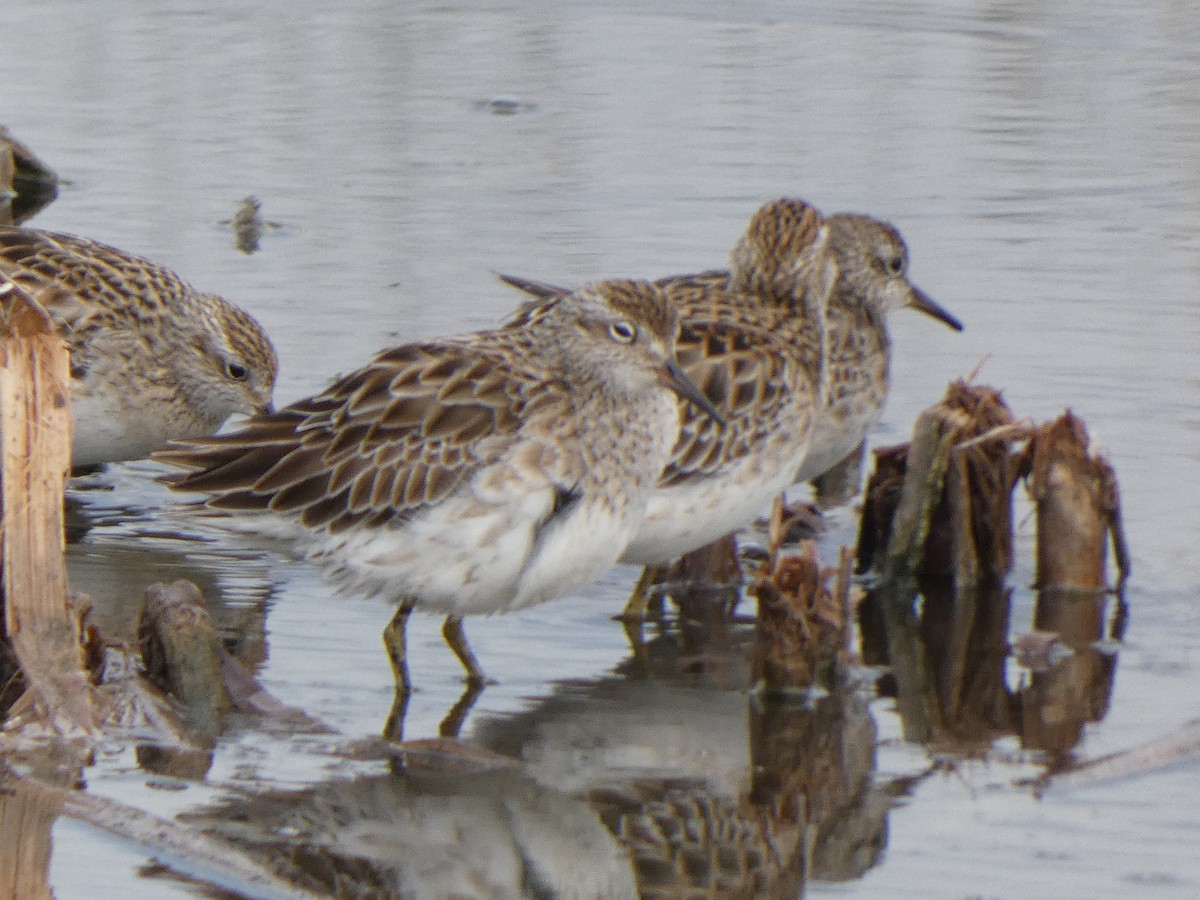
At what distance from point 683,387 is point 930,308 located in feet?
8.66

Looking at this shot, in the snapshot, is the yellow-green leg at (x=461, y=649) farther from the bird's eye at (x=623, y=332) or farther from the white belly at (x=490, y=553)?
the bird's eye at (x=623, y=332)

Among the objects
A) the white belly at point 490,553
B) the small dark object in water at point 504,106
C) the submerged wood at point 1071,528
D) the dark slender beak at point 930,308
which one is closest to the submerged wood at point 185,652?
the white belly at point 490,553

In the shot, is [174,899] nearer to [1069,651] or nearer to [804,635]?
[804,635]

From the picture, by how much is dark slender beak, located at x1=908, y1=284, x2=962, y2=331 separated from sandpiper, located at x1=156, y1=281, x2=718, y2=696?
2331mm

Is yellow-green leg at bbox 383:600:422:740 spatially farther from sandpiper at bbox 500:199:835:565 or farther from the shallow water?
sandpiper at bbox 500:199:835:565

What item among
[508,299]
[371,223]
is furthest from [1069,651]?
[371,223]

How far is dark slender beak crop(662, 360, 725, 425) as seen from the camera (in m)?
6.54

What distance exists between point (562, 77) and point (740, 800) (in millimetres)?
8720

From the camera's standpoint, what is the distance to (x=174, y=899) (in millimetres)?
4820

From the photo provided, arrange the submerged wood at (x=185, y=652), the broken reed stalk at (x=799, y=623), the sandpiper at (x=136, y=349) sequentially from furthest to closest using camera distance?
the sandpiper at (x=136, y=349) → the broken reed stalk at (x=799, y=623) → the submerged wood at (x=185, y=652)

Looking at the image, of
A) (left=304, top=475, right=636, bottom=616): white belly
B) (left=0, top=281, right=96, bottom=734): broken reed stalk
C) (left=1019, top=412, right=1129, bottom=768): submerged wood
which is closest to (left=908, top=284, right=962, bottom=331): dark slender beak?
(left=1019, top=412, right=1129, bottom=768): submerged wood

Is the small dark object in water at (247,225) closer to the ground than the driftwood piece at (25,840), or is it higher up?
higher up

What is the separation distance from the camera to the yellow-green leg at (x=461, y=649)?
21.3 feet

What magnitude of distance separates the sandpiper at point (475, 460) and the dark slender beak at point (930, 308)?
7.65ft
